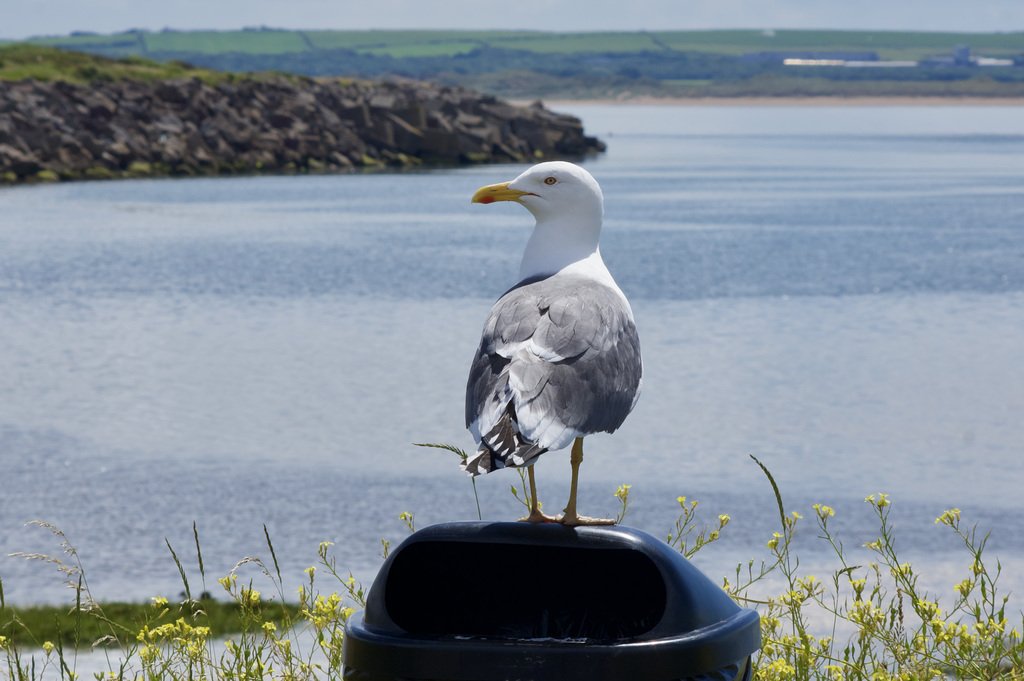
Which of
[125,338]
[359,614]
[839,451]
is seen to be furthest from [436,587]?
[125,338]

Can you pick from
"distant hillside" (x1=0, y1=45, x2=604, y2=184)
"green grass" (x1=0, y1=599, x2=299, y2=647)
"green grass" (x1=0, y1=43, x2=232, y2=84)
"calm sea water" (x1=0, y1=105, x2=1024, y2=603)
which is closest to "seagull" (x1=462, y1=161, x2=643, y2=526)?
"green grass" (x1=0, y1=599, x2=299, y2=647)

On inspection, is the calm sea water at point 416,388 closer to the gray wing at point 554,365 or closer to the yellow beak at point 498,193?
the yellow beak at point 498,193

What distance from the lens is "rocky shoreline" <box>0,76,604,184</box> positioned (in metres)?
54.7

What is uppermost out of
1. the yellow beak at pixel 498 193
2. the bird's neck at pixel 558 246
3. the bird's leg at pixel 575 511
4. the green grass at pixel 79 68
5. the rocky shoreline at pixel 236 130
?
the yellow beak at pixel 498 193

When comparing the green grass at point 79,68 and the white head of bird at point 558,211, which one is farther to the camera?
the green grass at point 79,68

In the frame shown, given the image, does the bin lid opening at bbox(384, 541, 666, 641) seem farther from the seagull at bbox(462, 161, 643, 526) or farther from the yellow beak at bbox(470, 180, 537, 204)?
the yellow beak at bbox(470, 180, 537, 204)

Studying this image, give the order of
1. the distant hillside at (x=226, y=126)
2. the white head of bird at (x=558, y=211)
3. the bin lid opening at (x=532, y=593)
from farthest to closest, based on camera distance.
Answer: the distant hillside at (x=226, y=126) → the white head of bird at (x=558, y=211) → the bin lid opening at (x=532, y=593)

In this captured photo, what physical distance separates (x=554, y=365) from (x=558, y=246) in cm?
81

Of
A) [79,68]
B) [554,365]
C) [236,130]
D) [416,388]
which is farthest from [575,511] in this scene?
[79,68]

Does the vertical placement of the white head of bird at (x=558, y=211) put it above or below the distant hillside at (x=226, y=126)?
above

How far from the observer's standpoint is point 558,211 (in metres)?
3.96

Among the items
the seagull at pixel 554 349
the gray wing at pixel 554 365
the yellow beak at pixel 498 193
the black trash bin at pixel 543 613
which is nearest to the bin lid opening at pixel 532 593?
the black trash bin at pixel 543 613

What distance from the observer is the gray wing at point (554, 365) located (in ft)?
10.1

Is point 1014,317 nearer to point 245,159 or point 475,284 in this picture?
point 475,284
